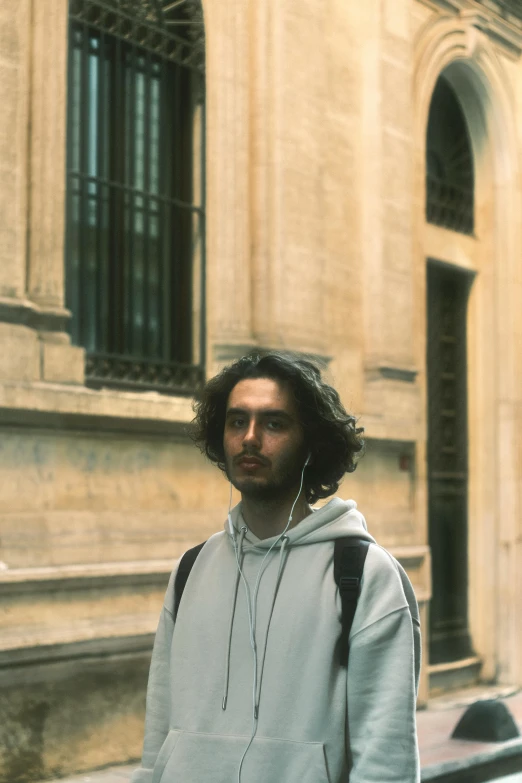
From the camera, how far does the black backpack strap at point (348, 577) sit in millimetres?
2531

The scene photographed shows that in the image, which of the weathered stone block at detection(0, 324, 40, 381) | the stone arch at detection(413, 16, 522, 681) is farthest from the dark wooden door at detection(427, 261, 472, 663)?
the weathered stone block at detection(0, 324, 40, 381)

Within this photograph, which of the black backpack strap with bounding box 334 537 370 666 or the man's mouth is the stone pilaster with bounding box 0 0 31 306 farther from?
the black backpack strap with bounding box 334 537 370 666

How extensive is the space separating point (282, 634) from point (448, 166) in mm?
9665

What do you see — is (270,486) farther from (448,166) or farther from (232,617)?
(448,166)

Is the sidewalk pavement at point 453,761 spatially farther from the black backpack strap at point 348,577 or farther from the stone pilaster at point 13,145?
the black backpack strap at point 348,577

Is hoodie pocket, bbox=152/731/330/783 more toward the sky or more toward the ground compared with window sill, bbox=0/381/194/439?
more toward the ground

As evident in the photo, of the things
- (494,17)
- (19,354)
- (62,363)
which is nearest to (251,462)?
(19,354)

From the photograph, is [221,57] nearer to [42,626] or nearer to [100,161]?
[100,161]

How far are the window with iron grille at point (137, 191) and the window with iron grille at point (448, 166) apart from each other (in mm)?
3540

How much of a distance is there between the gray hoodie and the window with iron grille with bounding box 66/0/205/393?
15.7 ft

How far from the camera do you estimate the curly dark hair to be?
2.73 m

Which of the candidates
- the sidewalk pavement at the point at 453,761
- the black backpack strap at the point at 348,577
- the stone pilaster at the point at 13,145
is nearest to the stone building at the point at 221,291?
the stone pilaster at the point at 13,145

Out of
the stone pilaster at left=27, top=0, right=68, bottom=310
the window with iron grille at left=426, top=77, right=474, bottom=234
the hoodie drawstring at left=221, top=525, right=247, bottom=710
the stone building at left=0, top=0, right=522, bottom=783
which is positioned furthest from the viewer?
the window with iron grille at left=426, top=77, right=474, bottom=234

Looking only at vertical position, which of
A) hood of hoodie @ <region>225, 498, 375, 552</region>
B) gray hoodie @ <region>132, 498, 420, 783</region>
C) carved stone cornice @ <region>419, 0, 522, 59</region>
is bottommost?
gray hoodie @ <region>132, 498, 420, 783</region>
